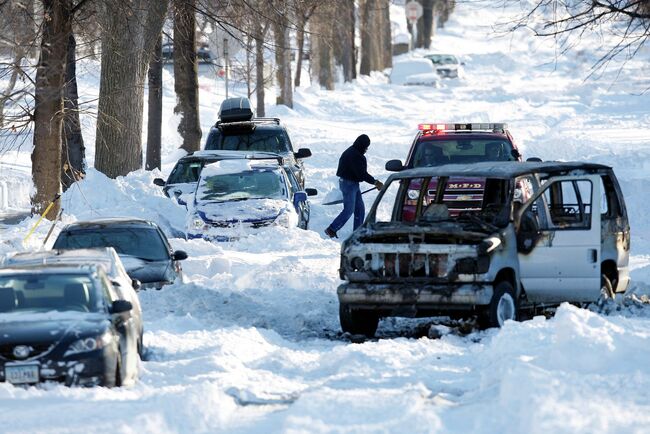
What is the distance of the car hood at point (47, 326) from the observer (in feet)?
33.3

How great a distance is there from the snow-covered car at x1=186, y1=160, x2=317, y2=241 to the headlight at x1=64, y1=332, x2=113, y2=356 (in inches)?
421

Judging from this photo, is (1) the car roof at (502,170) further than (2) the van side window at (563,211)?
No

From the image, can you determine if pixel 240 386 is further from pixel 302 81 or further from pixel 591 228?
pixel 302 81

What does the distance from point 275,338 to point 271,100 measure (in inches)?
2018

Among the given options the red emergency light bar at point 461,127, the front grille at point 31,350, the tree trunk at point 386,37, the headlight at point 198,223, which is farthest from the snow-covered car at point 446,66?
the front grille at point 31,350

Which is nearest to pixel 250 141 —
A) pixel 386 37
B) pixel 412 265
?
pixel 412 265

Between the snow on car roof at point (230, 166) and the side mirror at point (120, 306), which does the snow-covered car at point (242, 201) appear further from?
the side mirror at point (120, 306)

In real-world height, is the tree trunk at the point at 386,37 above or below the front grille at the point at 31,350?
above

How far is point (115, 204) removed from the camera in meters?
25.2

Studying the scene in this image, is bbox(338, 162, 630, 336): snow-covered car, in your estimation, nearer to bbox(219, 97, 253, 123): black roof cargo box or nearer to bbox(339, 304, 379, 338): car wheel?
bbox(339, 304, 379, 338): car wheel

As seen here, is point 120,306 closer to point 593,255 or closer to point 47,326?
point 47,326

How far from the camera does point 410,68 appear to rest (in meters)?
70.2

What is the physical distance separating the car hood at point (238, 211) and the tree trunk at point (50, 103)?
2239 millimetres

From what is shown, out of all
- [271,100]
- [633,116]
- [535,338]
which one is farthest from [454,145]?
[271,100]
